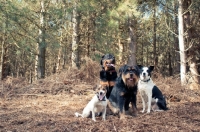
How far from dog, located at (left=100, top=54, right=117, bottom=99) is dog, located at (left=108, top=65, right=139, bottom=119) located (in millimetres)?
632

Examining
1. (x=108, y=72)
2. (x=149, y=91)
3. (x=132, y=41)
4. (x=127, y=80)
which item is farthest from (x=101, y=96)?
(x=132, y=41)

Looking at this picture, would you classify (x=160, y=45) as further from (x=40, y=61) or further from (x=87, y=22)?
(x=40, y=61)

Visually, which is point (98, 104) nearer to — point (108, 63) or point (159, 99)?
point (108, 63)

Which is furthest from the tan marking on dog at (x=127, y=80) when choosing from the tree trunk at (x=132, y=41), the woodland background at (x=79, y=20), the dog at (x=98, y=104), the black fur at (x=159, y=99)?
the tree trunk at (x=132, y=41)

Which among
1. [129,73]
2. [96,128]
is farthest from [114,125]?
[129,73]

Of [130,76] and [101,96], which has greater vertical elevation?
[130,76]

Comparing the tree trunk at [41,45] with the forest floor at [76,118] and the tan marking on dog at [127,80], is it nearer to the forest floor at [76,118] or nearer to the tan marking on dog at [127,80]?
the forest floor at [76,118]

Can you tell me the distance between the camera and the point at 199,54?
13156 mm

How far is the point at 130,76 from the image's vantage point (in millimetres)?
5066

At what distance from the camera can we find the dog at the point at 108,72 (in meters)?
5.98

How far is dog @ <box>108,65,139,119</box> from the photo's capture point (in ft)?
16.8

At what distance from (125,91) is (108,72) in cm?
96

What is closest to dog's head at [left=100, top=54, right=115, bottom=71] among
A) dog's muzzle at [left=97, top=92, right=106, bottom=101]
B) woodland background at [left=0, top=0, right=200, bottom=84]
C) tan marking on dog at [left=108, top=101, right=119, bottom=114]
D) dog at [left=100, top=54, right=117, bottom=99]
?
dog at [left=100, top=54, right=117, bottom=99]

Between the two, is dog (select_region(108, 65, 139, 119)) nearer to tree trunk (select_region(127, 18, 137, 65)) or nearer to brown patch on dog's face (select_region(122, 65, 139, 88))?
brown patch on dog's face (select_region(122, 65, 139, 88))
